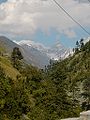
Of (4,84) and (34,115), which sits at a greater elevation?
(4,84)

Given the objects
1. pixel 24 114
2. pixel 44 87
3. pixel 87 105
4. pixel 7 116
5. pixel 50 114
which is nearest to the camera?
pixel 7 116

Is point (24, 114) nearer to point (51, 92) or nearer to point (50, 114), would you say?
point (50, 114)

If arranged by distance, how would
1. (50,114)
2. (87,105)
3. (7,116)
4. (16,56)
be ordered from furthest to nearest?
(87,105) < (16,56) < (50,114) < (7,116)

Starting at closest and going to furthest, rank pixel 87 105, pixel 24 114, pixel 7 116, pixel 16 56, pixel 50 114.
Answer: pixel 7 116 < pixel 24 114 < pixel 50 114 < pixel 16 56 < pixel 87 105

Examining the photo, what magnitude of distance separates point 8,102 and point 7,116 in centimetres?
224

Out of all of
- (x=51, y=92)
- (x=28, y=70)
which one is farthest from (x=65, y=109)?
(x=28, y=70)

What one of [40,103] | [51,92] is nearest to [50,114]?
[40,103]

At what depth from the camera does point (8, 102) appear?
53688 mm

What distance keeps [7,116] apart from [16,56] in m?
45.3

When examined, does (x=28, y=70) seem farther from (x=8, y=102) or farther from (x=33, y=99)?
(x=8, y=102)

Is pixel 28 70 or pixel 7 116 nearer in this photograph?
pixel 7 116

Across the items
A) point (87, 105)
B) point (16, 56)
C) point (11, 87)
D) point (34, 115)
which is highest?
point (16, 56)

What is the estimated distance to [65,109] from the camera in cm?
7000

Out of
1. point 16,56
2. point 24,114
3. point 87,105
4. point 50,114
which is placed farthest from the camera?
point 87,105
